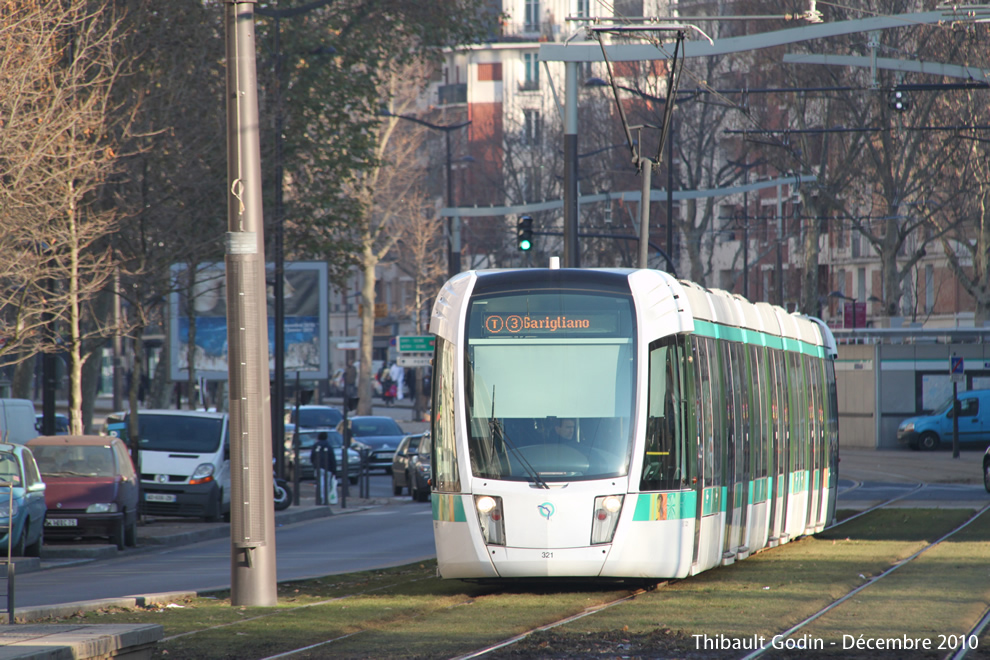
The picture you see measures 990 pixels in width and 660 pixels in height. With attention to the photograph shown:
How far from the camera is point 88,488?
71.1 feet

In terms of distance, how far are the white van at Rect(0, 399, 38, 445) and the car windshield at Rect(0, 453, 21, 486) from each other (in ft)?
40.4

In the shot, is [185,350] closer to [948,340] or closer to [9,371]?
[9,371]

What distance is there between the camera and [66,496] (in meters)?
21.8

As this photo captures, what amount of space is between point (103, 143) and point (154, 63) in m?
2.33

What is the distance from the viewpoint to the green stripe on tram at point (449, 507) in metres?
13.0

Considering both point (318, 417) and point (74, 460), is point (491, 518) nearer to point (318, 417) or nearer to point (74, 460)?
point (74, 460)

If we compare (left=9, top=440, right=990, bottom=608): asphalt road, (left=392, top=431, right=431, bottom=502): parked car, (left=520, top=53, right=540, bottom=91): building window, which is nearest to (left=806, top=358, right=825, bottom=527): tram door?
(left=9, top=440, right=990, bottom=608): asphalt road

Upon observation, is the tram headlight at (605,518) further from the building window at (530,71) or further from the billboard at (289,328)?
the building window at (530,71)

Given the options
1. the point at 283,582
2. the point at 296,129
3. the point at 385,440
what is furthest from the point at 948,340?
the point at 283,582

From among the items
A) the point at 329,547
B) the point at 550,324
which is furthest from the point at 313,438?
the point at 550,324

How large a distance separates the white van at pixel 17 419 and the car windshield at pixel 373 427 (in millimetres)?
12030

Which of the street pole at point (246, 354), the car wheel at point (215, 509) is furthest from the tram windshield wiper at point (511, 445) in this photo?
the car wheel at point (215, 509)

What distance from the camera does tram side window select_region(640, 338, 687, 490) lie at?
13.2 m

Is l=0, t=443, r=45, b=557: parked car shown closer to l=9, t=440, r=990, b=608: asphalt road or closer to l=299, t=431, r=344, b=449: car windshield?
l=9, t=440, r=990, b=608: asphalt road
